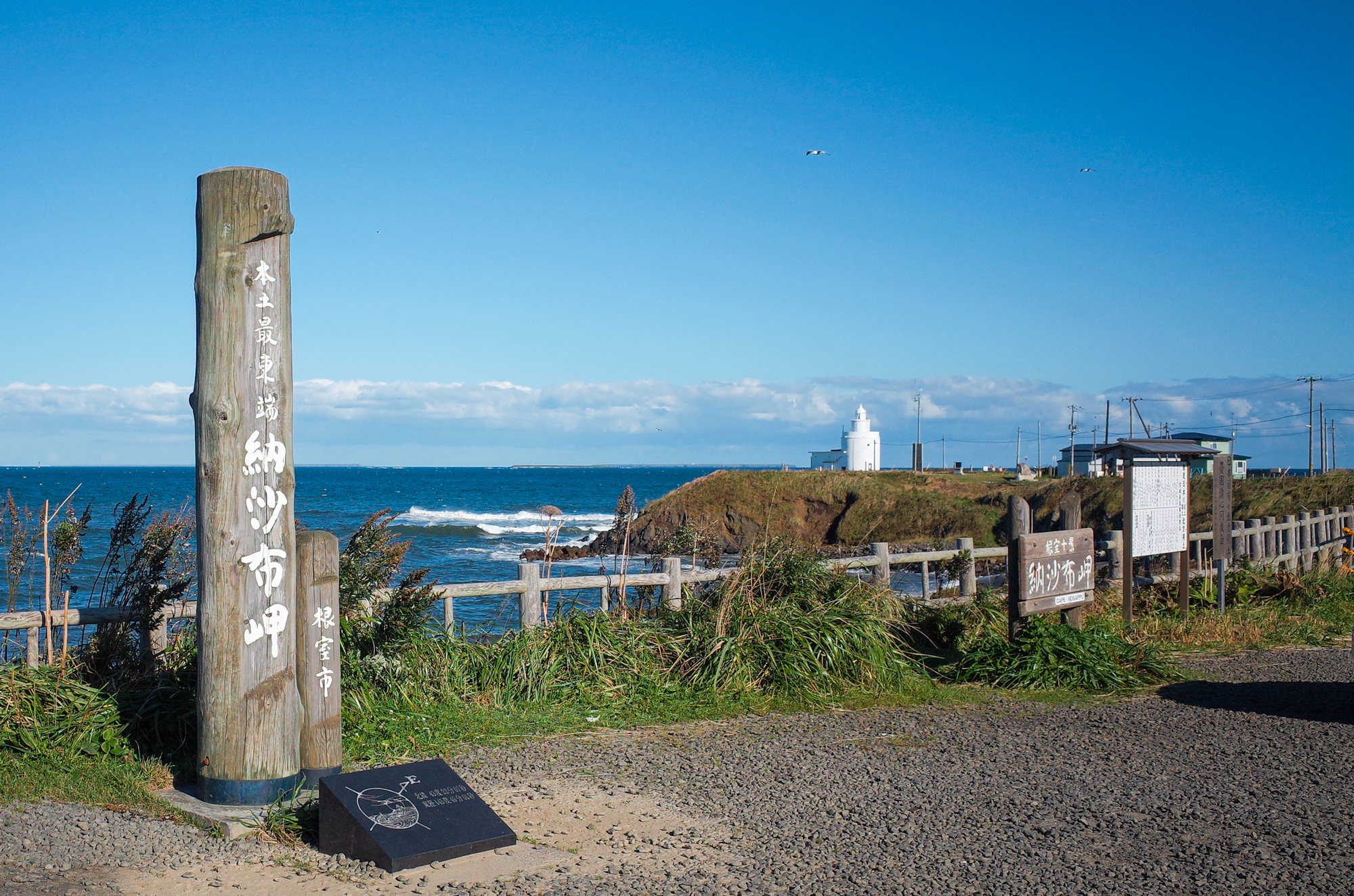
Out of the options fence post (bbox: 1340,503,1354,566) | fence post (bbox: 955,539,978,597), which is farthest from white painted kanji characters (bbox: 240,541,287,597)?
fence post (bbox: 1340,503,1354,566)

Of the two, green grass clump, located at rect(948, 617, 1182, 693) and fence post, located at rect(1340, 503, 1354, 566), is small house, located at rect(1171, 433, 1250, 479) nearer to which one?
fence post, located at rect(1340, 503, 1354, 566)

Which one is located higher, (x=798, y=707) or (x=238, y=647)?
(x=238, y=647)

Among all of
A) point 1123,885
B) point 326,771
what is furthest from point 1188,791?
point 326,771

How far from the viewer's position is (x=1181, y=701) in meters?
7.44

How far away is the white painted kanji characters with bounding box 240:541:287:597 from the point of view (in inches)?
189

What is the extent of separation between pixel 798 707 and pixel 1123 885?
330 cm

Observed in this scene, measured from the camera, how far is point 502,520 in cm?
5556

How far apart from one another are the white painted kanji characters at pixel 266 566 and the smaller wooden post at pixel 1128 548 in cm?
797

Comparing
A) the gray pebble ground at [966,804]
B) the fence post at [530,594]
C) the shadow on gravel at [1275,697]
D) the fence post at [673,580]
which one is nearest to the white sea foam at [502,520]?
the fence post at [673,580]

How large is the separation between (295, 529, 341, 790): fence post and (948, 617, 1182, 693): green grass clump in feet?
16.4

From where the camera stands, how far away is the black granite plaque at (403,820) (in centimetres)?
421

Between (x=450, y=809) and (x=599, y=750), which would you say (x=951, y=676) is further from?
(x=450, y=809)

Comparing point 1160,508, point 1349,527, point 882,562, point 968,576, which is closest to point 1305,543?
point 1349,527

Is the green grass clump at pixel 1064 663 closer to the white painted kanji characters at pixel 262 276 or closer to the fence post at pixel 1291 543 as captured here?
the white painted kanji characters at pixel 262 276
